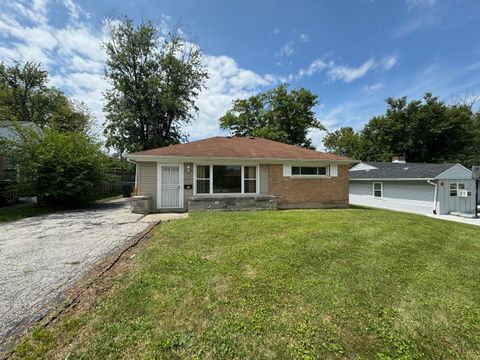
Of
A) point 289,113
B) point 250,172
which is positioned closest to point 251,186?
point 250,172

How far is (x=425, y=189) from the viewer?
13.9m

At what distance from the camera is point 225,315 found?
8.33ft

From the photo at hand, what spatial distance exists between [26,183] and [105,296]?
1034cm

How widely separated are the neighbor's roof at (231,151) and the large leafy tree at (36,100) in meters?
19.2

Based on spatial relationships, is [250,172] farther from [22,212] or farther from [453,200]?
[453,200]

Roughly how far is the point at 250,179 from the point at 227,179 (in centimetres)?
111

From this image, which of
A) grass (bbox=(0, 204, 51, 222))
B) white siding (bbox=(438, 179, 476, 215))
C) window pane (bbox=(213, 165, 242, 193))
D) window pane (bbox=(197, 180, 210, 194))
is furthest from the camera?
white siding (bbox=(438, 179, 476, 215))

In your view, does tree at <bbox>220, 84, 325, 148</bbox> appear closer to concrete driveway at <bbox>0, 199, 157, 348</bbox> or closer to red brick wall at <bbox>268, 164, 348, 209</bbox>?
red brick wall at <bbox>268, 164, 348, 209</bbox>

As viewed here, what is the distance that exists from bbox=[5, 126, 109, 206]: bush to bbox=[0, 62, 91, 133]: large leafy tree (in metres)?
15.7

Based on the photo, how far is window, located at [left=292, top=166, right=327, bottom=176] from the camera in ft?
35.9

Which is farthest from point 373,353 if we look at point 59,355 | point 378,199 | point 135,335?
point 378,199

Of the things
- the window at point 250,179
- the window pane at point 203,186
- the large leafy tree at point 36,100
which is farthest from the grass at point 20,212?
the large leafy tree at point 36,100

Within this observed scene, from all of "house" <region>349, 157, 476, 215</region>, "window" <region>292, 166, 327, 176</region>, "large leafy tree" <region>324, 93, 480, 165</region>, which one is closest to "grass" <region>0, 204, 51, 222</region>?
"window" <region>292, 166, 327, 176</region>

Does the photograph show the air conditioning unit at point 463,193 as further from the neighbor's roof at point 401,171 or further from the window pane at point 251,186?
the window pane at point 251,186
